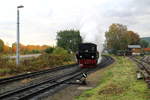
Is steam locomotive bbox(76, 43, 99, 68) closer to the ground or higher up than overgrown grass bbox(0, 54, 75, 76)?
Answer: higher up

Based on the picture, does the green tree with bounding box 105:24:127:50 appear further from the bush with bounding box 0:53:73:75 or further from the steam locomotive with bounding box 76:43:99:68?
the steam locomotive with bounding box 76:43:99:68

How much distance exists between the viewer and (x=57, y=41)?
221 feet

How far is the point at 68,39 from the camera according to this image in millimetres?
66688

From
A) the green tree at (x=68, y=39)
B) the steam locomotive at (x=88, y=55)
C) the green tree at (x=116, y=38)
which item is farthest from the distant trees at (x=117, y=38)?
the steam locomotive at (x=88, y=55)

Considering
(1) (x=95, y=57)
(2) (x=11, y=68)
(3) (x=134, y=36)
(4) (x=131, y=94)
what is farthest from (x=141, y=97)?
(3) (x=134, y=36)

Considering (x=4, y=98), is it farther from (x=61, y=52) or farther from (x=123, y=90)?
(x=61, y=52)

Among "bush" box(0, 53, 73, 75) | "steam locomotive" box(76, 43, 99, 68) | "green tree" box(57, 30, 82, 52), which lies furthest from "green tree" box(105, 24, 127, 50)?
"steam locomotive" box(76, 43, 99, 68)

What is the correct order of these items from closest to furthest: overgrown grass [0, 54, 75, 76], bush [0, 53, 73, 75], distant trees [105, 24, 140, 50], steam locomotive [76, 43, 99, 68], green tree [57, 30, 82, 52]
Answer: overgrown grass [0, 54, 75, 76] → bush [0, 53, 73, 75] → steam locomotive [76, 43, 99, 68] → green tree [57, 30, 82, 52] → distant trees [105, 24, 140, 50]

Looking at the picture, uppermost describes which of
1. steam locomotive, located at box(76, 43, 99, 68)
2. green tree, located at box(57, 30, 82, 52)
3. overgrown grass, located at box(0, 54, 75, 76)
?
green tree, located at box(57, 30, 82, 52)

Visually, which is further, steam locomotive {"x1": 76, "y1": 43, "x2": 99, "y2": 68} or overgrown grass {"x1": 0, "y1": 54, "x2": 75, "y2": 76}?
steam locomotive {"x1": 76, "y1": 43, "x2": 99, "y2": 68}

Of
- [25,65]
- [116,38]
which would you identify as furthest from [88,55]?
[116,38]

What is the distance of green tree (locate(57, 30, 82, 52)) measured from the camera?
6212 centimetres

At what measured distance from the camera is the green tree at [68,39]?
2446 inches

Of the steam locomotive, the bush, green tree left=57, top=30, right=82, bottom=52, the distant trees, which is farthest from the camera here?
the distant trees
